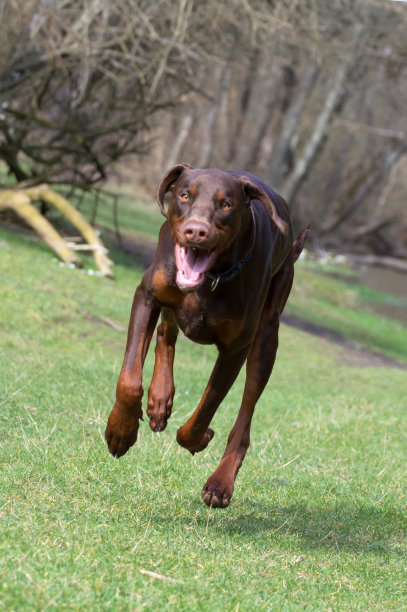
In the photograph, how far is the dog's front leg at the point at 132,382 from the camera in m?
4.49

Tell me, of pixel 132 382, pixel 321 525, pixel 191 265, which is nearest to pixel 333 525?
pixel 321 525

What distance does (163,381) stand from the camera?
5004mm

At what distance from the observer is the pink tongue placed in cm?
420

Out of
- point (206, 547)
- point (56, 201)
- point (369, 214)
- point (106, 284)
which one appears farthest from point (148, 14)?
point (369, 214)

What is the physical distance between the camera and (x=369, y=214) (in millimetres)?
38656

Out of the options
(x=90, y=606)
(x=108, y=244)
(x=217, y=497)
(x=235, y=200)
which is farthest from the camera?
(x=108, y=244)

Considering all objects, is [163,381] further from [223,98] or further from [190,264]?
[223,98]

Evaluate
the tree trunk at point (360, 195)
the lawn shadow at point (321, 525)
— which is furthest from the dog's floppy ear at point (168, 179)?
the tree trunk at point (360, 195)

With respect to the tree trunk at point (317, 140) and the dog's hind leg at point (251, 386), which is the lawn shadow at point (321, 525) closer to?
the dog's hind leg at point (251, 386)

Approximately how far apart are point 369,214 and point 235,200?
35166 millimetres

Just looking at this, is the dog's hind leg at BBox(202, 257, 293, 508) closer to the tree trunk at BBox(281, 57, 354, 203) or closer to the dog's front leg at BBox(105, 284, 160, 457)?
the dog's front leg at BBox(105, 284, 160, 457)

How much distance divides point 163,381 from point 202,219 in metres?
1.22

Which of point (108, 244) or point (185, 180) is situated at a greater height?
point (185, 180)

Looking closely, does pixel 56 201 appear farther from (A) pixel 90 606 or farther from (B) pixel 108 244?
(A) pixel 90 606
